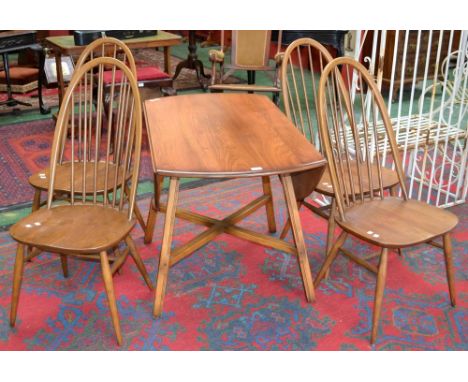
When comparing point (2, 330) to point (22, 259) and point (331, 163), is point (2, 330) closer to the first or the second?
point (22, 259)

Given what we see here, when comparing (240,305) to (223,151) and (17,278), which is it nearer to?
(223,151)

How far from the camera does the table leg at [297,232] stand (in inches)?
93.5

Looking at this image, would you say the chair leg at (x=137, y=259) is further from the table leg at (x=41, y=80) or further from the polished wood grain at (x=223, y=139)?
the table leg at (x=41, y=80)

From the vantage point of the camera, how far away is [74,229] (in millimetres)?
2209

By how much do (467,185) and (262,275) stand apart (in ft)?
5.00

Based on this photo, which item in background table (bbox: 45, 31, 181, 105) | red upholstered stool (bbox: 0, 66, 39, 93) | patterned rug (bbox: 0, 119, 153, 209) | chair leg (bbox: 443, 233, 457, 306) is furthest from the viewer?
red upholstered stool (bbox: 0, 66, 39, 93)

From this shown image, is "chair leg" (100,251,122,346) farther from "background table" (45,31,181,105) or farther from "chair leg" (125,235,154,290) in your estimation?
"background table" (45,31,181,105)

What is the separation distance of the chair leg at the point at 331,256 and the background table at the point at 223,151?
77 millimetres

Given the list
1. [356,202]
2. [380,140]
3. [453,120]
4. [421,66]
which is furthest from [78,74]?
[421,66]

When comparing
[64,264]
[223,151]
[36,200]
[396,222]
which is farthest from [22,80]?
[396,222]

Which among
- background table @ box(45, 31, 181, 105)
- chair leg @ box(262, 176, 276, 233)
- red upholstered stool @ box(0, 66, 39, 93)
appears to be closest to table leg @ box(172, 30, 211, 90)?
background table @ box(45, 31, 181, 105)

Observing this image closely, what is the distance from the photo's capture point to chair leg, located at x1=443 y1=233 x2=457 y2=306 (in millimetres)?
2318

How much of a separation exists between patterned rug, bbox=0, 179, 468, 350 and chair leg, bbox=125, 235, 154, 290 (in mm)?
76

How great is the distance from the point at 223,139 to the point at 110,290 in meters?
0.77
